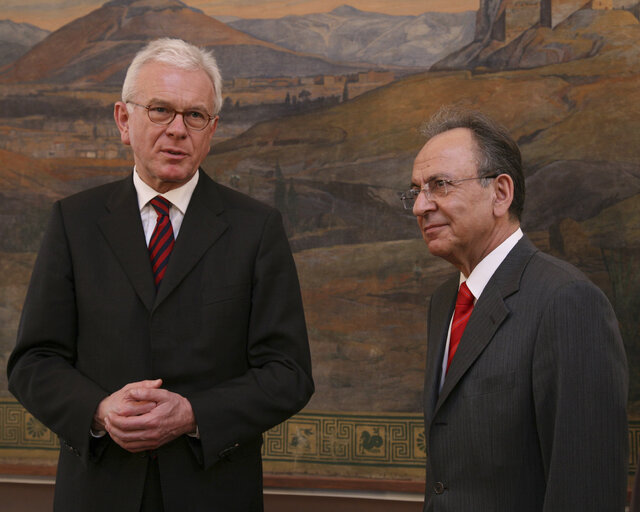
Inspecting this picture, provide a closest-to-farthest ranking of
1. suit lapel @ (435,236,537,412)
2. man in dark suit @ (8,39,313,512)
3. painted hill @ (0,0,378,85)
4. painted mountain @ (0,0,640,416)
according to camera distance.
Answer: suit lapel @ (435,236,537,412), man in dark suit @ (8,39,313,512), painted mountain @ (0,0,640,416), painted hill @ (0,0,378,85)

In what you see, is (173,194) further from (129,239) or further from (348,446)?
(348,446)

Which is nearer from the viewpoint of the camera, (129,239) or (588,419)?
(588,419)

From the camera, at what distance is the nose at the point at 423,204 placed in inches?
84.7

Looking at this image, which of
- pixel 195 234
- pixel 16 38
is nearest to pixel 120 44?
pixel 16 38

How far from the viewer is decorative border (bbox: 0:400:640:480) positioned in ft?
14.4

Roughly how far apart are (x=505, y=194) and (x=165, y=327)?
3.76ft

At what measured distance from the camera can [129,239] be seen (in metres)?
2.20

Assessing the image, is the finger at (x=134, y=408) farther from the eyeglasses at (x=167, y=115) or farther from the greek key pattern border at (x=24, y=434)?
the greek key pattern border at (x=24, y=434)

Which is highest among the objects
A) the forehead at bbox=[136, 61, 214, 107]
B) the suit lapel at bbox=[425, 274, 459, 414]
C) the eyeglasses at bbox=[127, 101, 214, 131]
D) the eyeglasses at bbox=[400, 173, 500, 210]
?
the forehead at bbox=[136, 61, 214, 107]

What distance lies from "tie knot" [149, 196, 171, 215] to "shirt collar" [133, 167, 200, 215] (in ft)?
0.04

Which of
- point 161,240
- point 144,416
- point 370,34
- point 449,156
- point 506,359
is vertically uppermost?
point 370,34

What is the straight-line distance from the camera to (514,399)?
5.96ft

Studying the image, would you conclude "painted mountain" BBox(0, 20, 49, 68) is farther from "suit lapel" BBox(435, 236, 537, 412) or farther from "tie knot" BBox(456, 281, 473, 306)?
"suit lapel" BBox(435, 236, 537, 412)

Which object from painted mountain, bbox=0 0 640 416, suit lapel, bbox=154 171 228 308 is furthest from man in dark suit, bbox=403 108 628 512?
painted mountain, bbox=0 0 640 416
